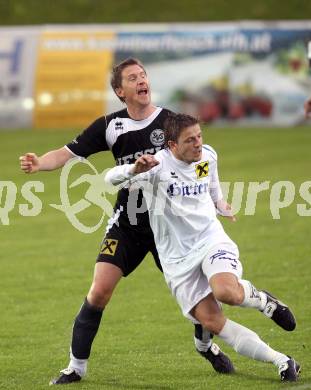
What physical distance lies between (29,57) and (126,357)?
19406mm

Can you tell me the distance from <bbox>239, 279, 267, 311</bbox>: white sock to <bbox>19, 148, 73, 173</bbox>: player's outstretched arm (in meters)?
1.78

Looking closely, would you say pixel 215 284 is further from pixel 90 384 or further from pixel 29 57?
pixel 29 57

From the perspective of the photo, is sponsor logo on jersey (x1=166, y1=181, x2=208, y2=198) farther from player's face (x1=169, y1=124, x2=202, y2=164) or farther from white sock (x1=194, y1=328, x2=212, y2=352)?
white sock (x1=194, y1=328, x2=212, y2=352)

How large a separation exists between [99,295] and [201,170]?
1240 millimetres

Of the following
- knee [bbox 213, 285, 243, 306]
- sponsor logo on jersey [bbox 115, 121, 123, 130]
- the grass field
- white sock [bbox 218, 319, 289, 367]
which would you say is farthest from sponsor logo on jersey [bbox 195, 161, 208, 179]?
the grass field

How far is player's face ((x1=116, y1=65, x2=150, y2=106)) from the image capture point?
341 inches

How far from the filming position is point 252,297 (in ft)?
26.5

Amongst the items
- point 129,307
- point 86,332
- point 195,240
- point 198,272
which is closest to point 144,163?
point 195,240

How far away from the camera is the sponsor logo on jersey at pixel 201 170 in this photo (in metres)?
8.30

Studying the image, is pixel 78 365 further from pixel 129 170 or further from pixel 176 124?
pixel 176 124

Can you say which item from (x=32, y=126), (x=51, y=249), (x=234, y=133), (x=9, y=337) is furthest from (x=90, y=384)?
(x=32, y=126)

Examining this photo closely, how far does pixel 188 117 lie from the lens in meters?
8.16

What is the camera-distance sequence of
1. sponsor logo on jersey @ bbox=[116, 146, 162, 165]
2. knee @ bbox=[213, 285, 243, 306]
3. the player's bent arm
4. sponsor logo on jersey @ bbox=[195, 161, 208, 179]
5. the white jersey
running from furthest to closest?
sponsor logo on jersey @ bbox=[116, 146, 162, 165], sponsor logo on jersey @ bbox=[195, 161, 208, 179], the white jersey, the player's bent arm, knee @ bbox=[213, 285, 243, 306]

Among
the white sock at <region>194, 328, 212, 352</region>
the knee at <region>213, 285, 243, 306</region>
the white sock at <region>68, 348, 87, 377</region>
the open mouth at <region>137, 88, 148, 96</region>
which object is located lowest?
the white sock at <region>68, 348, 87, 377</region>
